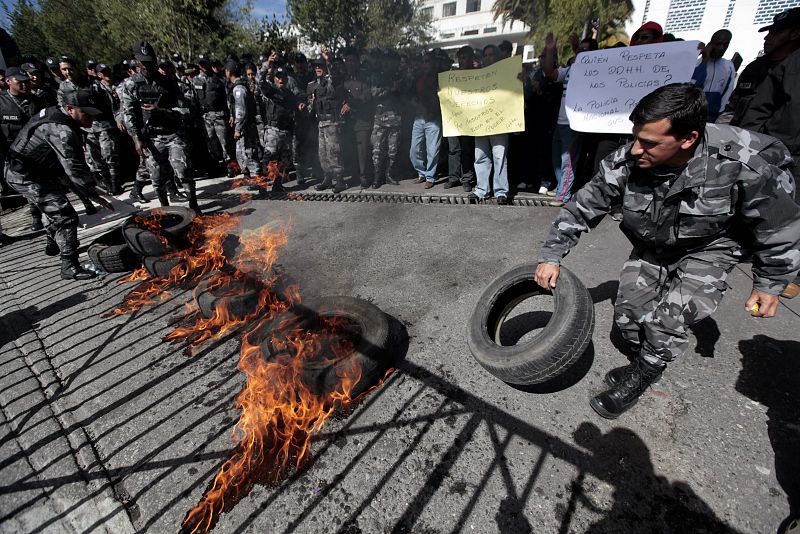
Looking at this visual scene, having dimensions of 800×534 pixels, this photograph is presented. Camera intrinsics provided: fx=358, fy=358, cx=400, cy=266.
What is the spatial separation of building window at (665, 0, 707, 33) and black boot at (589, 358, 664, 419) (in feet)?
78.4

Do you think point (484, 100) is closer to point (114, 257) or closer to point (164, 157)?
point (164, 157)

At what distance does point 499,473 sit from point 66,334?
434 cm

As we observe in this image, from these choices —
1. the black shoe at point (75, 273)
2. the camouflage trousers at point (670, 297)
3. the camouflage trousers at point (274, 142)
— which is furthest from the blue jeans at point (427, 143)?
the black shoe at point (75, 273)

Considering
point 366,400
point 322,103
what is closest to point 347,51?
point 322,103

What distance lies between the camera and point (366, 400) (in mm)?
2684

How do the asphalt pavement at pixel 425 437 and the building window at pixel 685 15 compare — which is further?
the building window at pixel 685 15

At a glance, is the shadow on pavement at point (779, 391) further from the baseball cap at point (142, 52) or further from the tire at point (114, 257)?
the baseball cap at point (142, 52)

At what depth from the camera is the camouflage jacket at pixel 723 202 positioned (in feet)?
6.39

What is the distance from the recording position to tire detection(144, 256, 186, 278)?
4340 mm

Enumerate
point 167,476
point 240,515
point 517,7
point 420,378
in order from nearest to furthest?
point 240,515, point 167,476, point 420,378, point 517,7

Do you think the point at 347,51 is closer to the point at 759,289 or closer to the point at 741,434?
the point at 759,289

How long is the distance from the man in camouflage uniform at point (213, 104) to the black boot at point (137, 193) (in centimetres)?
230

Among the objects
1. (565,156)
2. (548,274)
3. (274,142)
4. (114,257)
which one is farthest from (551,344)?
(274,142)

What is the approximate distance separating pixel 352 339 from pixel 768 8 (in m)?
25.5
